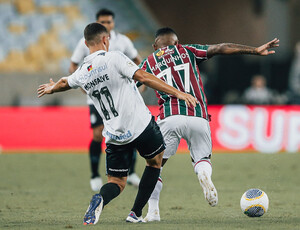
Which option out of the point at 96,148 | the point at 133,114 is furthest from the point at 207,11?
the point at 133,114

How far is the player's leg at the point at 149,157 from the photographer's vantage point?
18.7 ft

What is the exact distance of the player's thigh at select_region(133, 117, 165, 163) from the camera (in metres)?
5.69

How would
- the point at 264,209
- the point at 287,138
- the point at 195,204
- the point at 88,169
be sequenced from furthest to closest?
1. the point at 287,138
2. the point at 88,169
3. the point at 195,204
4. the point at 264,209

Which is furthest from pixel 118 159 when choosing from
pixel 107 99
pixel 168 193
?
pixel 168 193

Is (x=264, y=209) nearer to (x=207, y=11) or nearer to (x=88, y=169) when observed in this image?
(x=88, y=169)

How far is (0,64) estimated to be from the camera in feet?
58.4

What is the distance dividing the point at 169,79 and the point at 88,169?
538cm

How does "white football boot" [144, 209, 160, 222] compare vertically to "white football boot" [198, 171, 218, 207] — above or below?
below

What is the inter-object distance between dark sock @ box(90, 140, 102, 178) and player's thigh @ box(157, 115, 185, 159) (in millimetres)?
2493

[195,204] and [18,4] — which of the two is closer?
[195,204]

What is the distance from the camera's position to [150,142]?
570cm

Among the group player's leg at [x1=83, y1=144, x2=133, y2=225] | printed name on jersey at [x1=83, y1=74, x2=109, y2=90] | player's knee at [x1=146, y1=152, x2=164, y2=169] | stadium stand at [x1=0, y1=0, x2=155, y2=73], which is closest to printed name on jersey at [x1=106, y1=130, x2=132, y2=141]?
player's leg at [x1=83, y1=144, x2=133, y2=225]

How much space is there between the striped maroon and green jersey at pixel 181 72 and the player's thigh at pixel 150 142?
0.58m

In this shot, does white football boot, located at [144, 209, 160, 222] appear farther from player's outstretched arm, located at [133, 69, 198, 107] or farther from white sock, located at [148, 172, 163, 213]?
player's outstretched arm, located at [133, 69, 198, 107]
